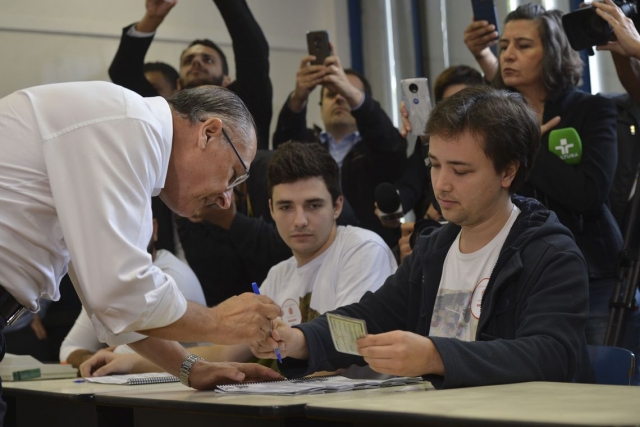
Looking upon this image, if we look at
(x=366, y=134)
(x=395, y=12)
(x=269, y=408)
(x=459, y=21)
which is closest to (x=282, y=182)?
(x=366, y=134)

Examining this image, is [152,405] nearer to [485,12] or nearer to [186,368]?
[186,368]

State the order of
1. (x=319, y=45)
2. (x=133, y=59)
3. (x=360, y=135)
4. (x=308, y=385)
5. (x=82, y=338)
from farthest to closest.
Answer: (x=133, y=59), (x=360, y=135), (x=319, y=45), (x=82, y=338), (x=308, y=385)

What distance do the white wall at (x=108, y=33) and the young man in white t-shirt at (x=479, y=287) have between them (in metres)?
3.70

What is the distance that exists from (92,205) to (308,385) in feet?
2.00

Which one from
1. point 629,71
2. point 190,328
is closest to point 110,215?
point 190,328

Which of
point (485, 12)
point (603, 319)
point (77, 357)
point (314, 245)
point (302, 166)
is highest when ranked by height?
point (485, 12)

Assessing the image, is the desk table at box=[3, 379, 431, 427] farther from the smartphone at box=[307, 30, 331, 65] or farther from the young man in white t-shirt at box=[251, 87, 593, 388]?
the smartphone at box=[307, 30, 331, 65]

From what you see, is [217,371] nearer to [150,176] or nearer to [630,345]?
Result: [150,176]

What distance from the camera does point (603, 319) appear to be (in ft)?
9.25

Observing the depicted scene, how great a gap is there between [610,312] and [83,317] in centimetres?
215

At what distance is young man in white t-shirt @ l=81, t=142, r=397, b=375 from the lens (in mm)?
2986

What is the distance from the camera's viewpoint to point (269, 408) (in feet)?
5.09

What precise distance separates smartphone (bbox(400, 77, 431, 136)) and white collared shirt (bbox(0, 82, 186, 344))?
159 centimetres

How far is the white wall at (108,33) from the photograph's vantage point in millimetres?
5359
